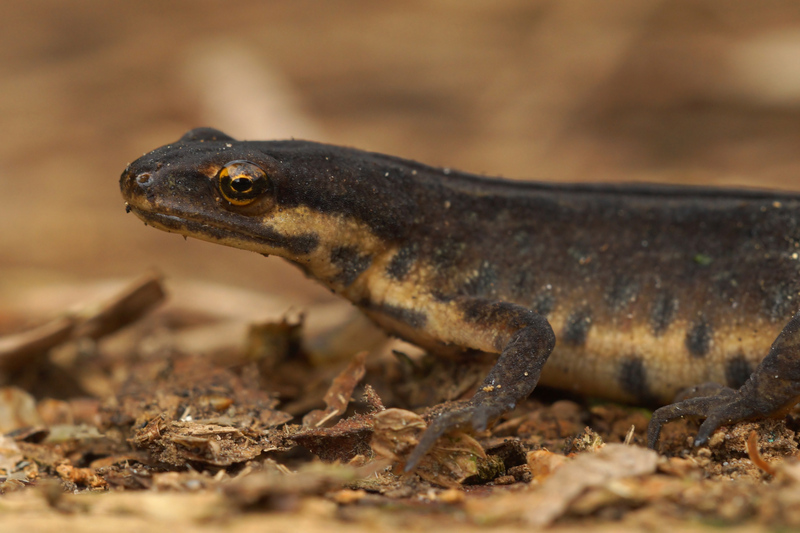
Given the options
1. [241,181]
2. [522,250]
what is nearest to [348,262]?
[241,181]

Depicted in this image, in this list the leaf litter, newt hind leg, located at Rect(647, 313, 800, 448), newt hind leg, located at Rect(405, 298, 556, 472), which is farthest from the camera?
newt hind leg, located at Rect(647, 313, 800, 448)

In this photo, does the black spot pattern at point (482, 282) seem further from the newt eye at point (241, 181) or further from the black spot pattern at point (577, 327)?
the newt eye at point (241, 181)

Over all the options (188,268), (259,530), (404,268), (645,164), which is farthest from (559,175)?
(259,530)

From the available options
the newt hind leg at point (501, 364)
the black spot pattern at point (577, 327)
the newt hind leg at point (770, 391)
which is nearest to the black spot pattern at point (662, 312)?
the black spot pattern at point (577, 327)

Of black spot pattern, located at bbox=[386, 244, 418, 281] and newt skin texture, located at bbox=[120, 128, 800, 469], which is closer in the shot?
newt skin texture, located at bbox=[120, 128, 800, 469]

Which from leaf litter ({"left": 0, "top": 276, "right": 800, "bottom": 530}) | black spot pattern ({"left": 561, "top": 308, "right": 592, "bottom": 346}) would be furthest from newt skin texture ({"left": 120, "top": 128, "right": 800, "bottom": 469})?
leaf litter ({"left": 0, "top": 276, "right": 800, "bottom": 530})

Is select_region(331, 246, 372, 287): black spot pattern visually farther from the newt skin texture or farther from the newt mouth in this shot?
the newt mouth

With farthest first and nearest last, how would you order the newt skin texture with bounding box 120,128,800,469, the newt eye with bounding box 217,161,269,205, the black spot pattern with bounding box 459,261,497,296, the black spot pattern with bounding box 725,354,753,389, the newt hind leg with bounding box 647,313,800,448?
the black spot pattern with bounding box 459,261,497,296
the black spot pattern with bounding box 725,354,753,389
the newt skin texture with bounding box 120,128,800,469
the newt eye with bounding box 217,161,269,205
the newt hind leg with bounding box 647,313,800,448

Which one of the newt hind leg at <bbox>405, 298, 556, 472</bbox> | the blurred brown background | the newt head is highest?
the blurred brown background
